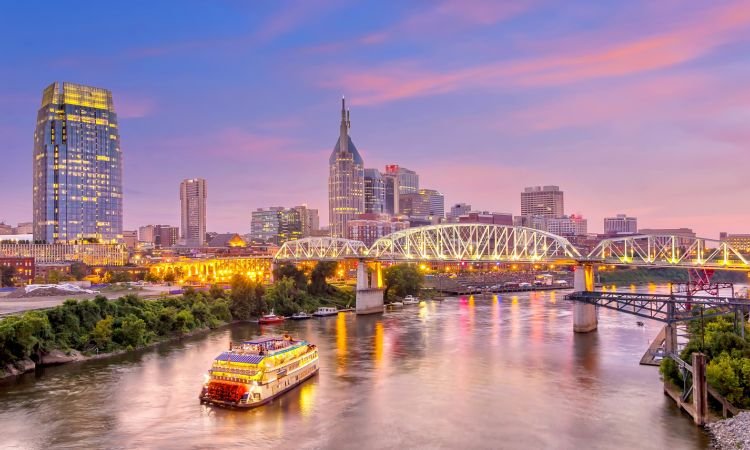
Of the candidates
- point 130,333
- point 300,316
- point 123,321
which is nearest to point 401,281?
Result: point 300,316

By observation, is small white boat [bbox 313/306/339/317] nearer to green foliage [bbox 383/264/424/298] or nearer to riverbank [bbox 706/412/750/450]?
green foliage [bbox 383/264/424/298]

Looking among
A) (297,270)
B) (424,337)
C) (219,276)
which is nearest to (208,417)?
(424,337)

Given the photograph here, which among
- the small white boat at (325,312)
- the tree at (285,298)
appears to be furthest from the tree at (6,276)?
the small white boat at (325,312)

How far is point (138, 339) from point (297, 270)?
6057cm

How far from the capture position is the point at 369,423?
4138cm

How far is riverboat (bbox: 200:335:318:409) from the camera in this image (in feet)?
149

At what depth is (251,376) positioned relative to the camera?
46.3m

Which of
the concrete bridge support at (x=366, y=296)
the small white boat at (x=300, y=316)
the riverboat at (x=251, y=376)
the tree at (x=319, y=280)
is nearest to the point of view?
the riverboat at (x=251, y=376)

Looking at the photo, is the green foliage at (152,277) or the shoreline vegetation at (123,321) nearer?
the shoreline vegetation at (123,321)

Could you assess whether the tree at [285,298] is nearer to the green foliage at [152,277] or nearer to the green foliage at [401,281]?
the green foliage at [401,281]

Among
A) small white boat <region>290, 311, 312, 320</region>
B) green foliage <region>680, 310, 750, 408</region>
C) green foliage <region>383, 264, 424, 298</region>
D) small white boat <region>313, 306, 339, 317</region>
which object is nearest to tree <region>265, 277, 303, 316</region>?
small white boat <region>290, 311, 312, 320</region>

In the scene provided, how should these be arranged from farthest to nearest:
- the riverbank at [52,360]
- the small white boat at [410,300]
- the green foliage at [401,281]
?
the green foliage at [401,281], the small white boat at [410,300], the riverbank at [52,360]

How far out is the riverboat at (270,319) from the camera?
95500mm

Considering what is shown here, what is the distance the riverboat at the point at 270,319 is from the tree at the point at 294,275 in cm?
2217
